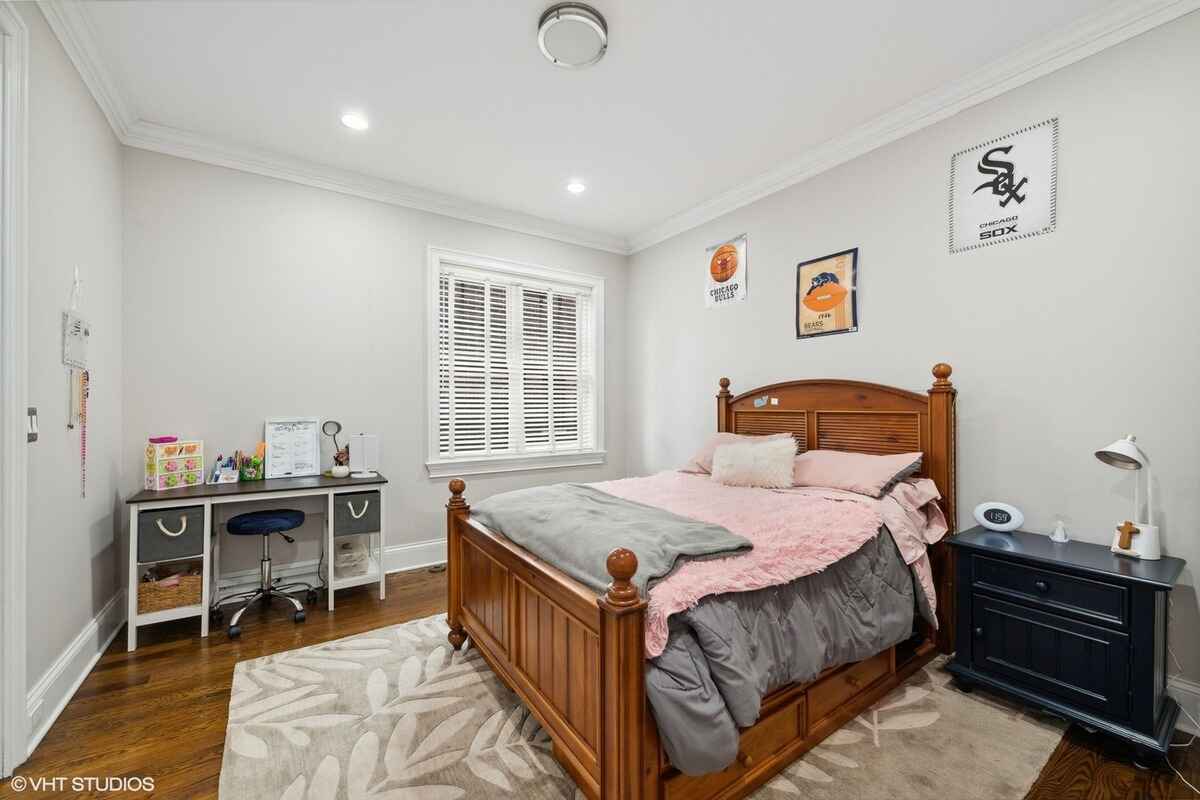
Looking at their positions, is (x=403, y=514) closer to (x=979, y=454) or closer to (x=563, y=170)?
(x=563, y=170)

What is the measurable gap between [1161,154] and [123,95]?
489cm

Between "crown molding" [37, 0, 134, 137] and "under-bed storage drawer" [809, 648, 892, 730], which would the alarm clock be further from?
"crown molding" [37, 0, 134, 137]

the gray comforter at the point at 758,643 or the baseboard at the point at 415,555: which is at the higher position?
the gray comforter at the point at 758,643

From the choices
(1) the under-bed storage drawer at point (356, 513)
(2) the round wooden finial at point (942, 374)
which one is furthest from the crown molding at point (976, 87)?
(1) the under-bed storage drawer at point (356, 513)

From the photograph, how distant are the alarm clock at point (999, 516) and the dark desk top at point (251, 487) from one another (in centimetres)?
330

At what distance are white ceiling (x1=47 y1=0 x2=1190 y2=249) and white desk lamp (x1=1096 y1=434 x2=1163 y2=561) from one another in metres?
1.81

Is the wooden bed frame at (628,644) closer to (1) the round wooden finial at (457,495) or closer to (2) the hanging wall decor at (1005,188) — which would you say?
(1) the round wooden finial at (457,495)

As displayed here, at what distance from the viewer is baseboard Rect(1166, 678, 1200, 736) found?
77.8 inches

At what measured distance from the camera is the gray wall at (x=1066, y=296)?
2051 mm

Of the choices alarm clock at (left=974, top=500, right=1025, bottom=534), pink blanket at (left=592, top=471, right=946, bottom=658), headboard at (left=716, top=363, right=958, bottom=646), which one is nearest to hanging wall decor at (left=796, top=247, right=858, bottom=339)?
headboard at (left=716, top=363, right=958, bottom=646)

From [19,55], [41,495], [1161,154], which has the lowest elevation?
[41,495]

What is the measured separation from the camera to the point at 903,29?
88.7 inches

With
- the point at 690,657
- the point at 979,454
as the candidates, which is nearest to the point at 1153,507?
the point at 979,454

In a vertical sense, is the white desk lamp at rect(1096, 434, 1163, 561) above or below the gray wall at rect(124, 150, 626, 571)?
below
